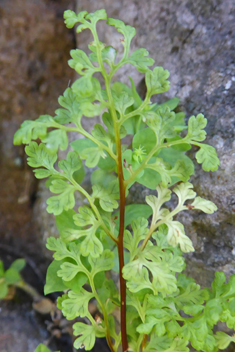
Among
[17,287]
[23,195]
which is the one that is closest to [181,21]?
[23,195]

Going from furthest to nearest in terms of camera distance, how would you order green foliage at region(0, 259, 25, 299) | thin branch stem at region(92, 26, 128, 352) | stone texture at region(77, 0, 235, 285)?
green foliage at region(0, 259, 25, 299) < stone texture at region(77, 0, 235, 285) < thin branch stem at region(92, 26, 128, 352)

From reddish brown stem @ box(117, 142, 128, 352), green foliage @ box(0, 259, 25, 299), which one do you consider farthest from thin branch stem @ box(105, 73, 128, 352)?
green foliage @ box(0, 259, 25, 299)

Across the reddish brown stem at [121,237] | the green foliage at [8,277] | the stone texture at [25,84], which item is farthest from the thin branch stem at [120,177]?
the stone texture at [25,84]

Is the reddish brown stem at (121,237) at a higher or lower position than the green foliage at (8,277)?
higher

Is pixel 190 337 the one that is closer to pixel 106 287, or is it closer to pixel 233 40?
pixel 106 287

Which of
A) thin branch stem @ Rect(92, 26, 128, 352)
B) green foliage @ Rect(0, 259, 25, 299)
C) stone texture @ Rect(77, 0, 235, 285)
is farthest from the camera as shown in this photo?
green foliage @ Rect(0, 259, 25, 299)

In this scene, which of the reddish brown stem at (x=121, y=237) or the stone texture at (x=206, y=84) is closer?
the reddish brown stem at (x=121, y=237)

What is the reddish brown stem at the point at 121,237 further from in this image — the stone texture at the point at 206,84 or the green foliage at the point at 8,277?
the green foliage at the point at 8,277

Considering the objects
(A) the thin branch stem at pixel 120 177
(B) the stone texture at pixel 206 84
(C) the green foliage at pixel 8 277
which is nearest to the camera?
(A) the thin branch stem at pixel 120 177

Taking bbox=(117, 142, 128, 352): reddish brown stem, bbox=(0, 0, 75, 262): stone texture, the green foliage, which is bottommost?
the green foliage

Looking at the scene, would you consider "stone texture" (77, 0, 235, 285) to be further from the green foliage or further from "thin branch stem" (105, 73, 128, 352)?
the green foliage
